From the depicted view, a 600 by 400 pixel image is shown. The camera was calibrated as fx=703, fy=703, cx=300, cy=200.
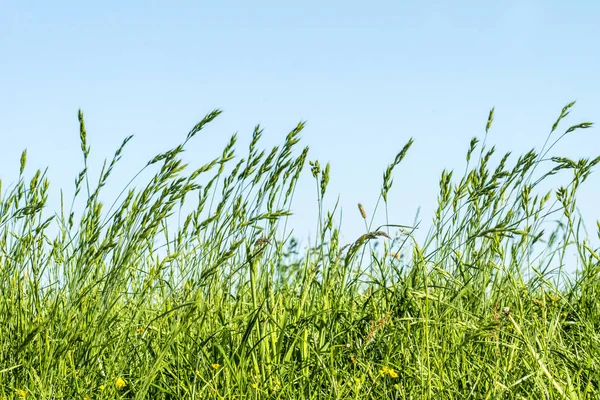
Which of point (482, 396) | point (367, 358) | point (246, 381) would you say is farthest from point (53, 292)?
point (482, 396)

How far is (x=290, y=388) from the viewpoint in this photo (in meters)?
2.10

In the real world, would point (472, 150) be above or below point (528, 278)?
above

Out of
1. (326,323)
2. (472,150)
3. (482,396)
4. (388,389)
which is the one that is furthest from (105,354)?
(472,150)

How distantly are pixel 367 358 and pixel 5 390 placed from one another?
1199 mm

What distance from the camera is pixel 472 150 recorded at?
3049 millimetres

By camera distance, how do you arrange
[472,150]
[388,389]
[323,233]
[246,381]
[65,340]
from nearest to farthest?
[65,340]
[246,381]
[388,389]
[323,233]
[472,150]

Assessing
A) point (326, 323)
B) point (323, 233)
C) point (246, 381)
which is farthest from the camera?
point (323, 233)

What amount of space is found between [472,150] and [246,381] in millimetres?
1496

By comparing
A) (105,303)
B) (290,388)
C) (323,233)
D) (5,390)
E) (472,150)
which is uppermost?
(472,150)

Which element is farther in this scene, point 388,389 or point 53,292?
point 53,292

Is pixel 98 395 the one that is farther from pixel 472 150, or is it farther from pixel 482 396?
pixel 472 150

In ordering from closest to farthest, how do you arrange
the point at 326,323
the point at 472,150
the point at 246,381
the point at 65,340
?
the point at 65,340 → the point at 246,381 → the point at 326,323 → the point at 472,150

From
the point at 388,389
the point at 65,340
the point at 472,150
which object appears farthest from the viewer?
the point at 472,150

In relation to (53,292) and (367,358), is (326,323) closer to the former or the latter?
(367,358)
